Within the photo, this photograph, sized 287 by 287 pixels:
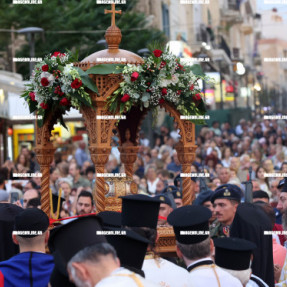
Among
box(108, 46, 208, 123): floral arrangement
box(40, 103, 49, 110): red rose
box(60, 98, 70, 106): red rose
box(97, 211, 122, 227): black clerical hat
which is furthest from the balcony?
box(97, 211, 122, 227): black clerical hat

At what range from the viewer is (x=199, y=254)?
19.9 ft

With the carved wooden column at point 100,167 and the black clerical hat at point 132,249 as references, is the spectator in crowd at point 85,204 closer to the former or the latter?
the carved wooden column at point 100,167

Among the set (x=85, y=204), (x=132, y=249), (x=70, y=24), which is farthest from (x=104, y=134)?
(x=70, y=24)

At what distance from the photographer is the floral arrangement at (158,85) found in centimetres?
934

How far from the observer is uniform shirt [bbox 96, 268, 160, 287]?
15.2 feet

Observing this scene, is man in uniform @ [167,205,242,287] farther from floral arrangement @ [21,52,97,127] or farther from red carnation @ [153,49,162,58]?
red carnation @ [153,49,162,58]

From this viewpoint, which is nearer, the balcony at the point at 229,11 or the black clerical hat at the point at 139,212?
the black clerical hat at the point at 139,212

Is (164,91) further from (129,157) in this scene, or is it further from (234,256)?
(234,256)

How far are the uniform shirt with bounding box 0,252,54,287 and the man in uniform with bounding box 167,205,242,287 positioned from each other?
1.09 m

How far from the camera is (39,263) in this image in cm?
668

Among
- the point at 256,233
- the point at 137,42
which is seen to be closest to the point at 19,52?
the point at 137,42

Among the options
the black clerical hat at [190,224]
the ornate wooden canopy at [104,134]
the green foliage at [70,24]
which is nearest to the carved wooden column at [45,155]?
the ornate wooden canopy at [104,134]

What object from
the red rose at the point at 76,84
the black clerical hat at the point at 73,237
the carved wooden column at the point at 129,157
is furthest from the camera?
the carved wooden column at the point at 129,157

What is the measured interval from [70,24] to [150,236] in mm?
23674
